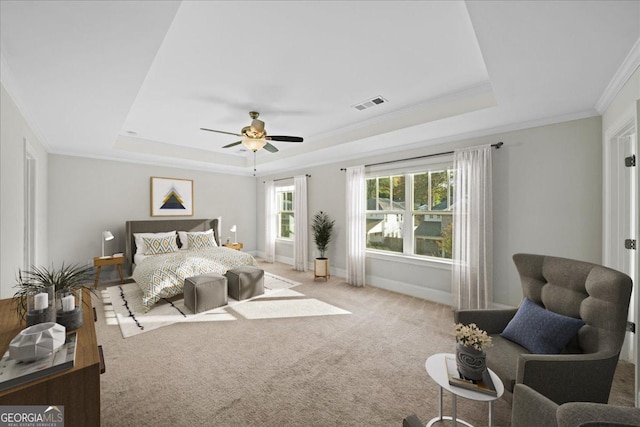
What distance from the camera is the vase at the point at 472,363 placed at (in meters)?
1.51

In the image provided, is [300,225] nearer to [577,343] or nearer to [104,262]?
[104,262]

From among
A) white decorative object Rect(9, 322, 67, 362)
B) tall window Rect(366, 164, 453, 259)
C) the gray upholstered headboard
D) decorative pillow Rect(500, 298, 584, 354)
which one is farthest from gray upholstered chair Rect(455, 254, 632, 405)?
the gray upholstered headboard

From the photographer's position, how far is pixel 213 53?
2.27 m

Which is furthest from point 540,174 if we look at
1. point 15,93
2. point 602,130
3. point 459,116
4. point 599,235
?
point 15,93

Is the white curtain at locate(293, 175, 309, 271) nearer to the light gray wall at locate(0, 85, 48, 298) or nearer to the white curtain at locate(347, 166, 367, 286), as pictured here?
the white curtain at locate(347, 166, 367, 286)

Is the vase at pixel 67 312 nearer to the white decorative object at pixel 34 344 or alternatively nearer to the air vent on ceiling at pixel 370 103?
the white decorative object at pixel 34 344

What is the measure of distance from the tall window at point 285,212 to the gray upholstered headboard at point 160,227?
1585 mm

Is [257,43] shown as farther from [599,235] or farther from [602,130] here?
[599,235]

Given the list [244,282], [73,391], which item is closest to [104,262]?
[244,282]

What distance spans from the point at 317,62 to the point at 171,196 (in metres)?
5.09

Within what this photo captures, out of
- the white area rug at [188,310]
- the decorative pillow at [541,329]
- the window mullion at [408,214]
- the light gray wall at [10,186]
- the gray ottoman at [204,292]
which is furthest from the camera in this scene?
the window mullion at [408,214]

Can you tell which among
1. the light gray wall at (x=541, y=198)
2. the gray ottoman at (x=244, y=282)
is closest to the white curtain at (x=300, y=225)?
the gray ottoman at (x=244, y=282)

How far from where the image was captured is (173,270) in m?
3.90

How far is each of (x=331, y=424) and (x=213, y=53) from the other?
3028 millimetres
